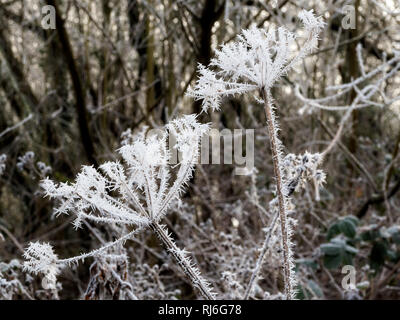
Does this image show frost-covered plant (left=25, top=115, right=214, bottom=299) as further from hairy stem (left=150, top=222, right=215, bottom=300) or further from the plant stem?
the plant stem

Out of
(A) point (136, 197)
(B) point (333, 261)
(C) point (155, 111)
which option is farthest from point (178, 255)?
(C) point (155, 111)

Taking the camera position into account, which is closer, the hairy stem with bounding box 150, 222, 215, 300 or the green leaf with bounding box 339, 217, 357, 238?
the hairy stem with bounding box 150, 222, 215, 300

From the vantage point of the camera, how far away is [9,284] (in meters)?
1.57

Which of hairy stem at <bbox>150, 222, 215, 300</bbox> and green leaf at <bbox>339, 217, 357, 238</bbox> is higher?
hairy stem at <bbox>150, 222, 215, 300</bbox>

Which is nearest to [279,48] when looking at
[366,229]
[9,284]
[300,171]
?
[300,171]

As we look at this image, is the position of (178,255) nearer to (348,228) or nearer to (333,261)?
(333,261)

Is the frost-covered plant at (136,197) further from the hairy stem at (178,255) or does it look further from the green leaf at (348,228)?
the green leaf at (348,228)

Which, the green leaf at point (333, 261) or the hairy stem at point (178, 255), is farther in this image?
the green leaf at point (333, 261)

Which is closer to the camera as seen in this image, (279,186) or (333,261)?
(279,186)

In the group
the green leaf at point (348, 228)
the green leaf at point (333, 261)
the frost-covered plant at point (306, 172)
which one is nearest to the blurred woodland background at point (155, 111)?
the green leaf at point (348, 228)

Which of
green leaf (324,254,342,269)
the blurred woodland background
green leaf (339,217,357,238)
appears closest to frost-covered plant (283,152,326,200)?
green leaf (324,254,342,269)

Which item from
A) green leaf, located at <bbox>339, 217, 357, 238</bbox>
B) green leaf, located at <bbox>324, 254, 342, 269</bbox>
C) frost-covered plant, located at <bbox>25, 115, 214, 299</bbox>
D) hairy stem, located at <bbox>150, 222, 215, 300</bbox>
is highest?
frost-covered plant, located at <bbox>25, 115, 214, 299</bbox>
